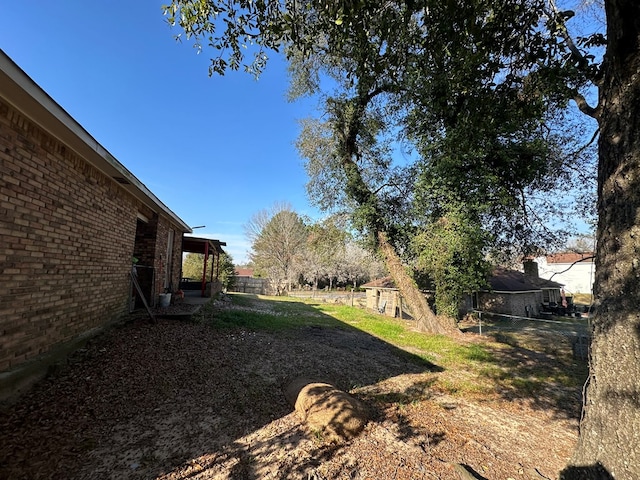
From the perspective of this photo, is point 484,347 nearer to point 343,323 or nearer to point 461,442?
point 343,323

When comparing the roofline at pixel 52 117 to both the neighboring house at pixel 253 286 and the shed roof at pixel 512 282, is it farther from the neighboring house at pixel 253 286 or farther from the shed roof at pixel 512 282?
the neighboring house at pixel 253 286

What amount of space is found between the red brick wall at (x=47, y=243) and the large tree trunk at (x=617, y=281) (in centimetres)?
556

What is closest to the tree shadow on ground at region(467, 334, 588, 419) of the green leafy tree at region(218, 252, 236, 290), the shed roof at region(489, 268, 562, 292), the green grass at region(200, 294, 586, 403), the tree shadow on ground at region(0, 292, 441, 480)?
the green grass at region(200, 294, 586, 403)

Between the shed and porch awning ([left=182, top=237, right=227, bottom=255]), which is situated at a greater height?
porch awning ([left=182, top=237, right=227, bottom=255])

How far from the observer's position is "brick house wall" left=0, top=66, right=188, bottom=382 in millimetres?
3242

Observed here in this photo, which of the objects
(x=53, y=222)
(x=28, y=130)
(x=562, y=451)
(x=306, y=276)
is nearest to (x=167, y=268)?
(x=53, y=222)

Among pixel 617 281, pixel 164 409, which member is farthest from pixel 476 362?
pixel 164 409

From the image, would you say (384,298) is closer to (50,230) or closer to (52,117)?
(50,230)

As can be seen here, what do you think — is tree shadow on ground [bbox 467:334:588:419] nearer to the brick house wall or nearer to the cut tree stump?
the cut tree stump

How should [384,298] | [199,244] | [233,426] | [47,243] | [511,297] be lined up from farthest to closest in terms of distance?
[384,298]
[511,297]
[199,244]
[47,243]
[233,426]

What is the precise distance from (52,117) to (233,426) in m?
4.28

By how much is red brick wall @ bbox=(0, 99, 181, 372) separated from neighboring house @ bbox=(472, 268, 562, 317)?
59.0 feet

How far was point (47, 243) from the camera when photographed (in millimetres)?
3871

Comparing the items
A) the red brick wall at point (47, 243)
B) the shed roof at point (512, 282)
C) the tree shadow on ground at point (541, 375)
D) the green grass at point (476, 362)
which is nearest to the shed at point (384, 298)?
the shed roof at point (512, 282)
